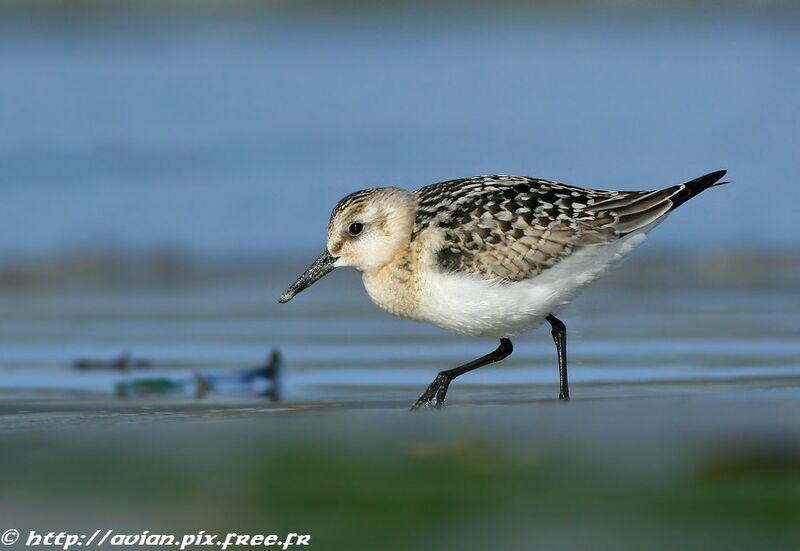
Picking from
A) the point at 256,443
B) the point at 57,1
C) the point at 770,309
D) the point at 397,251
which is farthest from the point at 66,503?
the point at 57,1

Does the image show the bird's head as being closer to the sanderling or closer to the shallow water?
the sanderling

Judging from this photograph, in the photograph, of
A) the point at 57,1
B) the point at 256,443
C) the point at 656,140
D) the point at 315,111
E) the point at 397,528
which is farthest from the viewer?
the point at 57,1

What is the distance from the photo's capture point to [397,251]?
750 centimetres

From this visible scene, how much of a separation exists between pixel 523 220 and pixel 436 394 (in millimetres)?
960

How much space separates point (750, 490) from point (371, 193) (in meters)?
3.25

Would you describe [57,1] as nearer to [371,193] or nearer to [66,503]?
[371,193]

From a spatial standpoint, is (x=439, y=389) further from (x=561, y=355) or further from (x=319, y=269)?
(x=319, y=269)

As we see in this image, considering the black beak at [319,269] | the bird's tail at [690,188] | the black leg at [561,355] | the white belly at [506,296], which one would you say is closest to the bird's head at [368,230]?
the black beak at [319,269]

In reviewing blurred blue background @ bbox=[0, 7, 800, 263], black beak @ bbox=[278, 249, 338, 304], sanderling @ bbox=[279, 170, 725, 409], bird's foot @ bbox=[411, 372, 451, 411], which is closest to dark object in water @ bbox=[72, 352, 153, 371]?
black beak @ bbox=[278, 249, 338, 304]

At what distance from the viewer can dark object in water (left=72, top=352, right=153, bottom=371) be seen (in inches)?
340

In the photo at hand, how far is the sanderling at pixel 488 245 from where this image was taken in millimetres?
7219

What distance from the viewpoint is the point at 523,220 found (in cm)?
733

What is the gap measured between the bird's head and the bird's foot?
657 mm

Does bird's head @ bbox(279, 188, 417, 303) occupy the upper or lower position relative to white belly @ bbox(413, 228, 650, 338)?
upper
